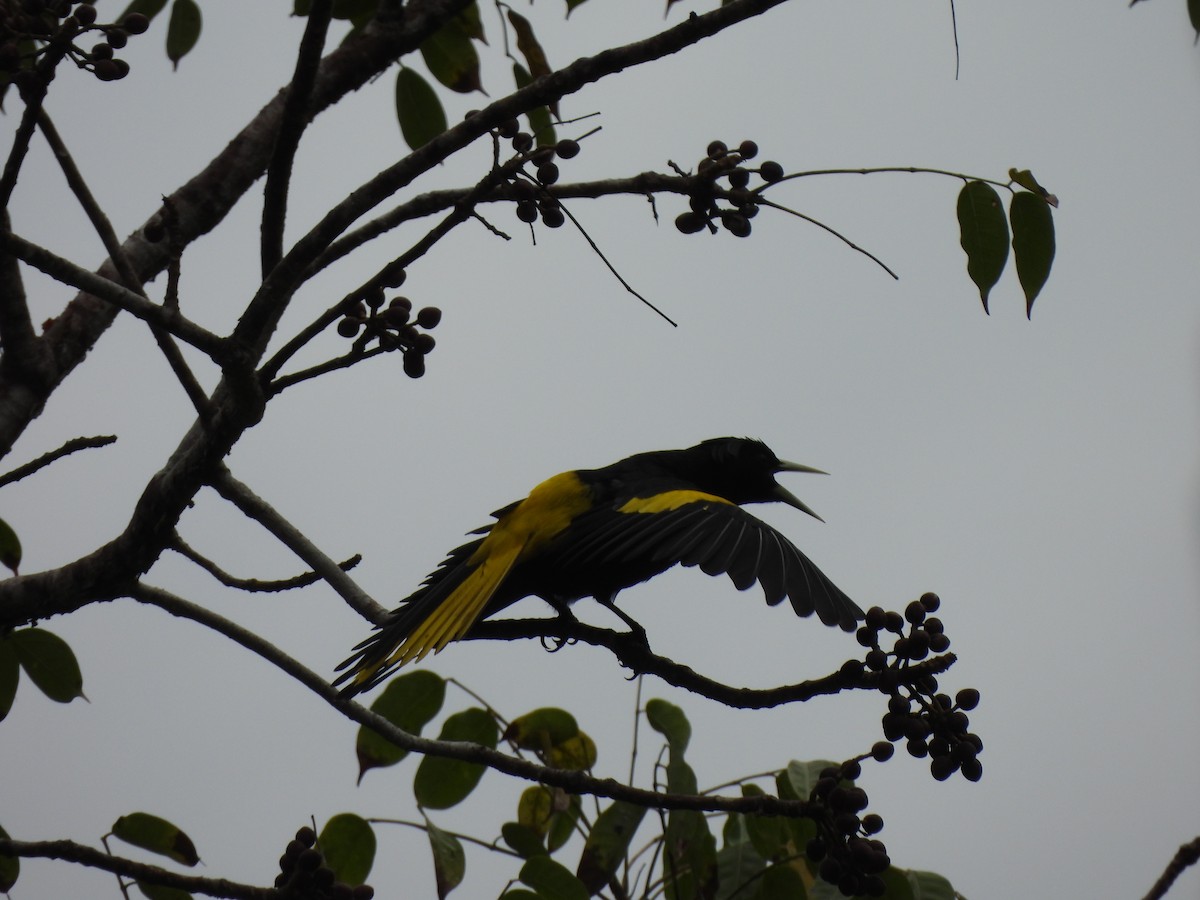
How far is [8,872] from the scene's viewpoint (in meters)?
2.32

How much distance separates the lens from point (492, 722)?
8.83 ft

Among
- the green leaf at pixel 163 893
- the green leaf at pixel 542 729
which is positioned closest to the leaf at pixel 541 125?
the green leaf at pixel 542 729

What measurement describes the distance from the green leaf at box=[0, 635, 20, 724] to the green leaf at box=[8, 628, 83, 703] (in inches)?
0.5

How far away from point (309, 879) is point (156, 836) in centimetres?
49

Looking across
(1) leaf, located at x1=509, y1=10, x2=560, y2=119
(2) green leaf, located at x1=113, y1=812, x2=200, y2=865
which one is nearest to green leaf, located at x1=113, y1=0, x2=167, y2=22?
(1) leaf, located at x1=509, y1=10, x2=560, y2=119

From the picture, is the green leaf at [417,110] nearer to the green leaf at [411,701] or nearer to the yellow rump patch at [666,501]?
the yellow rump patch at [666,501]

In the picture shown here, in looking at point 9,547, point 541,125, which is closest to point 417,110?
point 541,125

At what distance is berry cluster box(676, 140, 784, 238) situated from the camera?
217 cm

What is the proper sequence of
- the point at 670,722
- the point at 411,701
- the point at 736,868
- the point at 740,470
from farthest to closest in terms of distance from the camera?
the point at 740,470
the point at 411,701
the point at 670,722
the point at 736,868

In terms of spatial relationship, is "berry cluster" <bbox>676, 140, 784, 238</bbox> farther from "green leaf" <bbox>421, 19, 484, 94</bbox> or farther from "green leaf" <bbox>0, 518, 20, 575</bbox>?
"green leaf" <bbox>0, 518, 20, 575</bbox>

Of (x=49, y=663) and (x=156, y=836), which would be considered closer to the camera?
(x=156, y=836)

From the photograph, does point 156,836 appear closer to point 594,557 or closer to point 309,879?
point 309,879

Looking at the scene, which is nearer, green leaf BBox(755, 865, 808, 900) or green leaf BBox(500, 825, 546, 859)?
green leaf BBox(755, 865, 808, 900)

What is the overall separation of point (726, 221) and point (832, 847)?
1.09m
